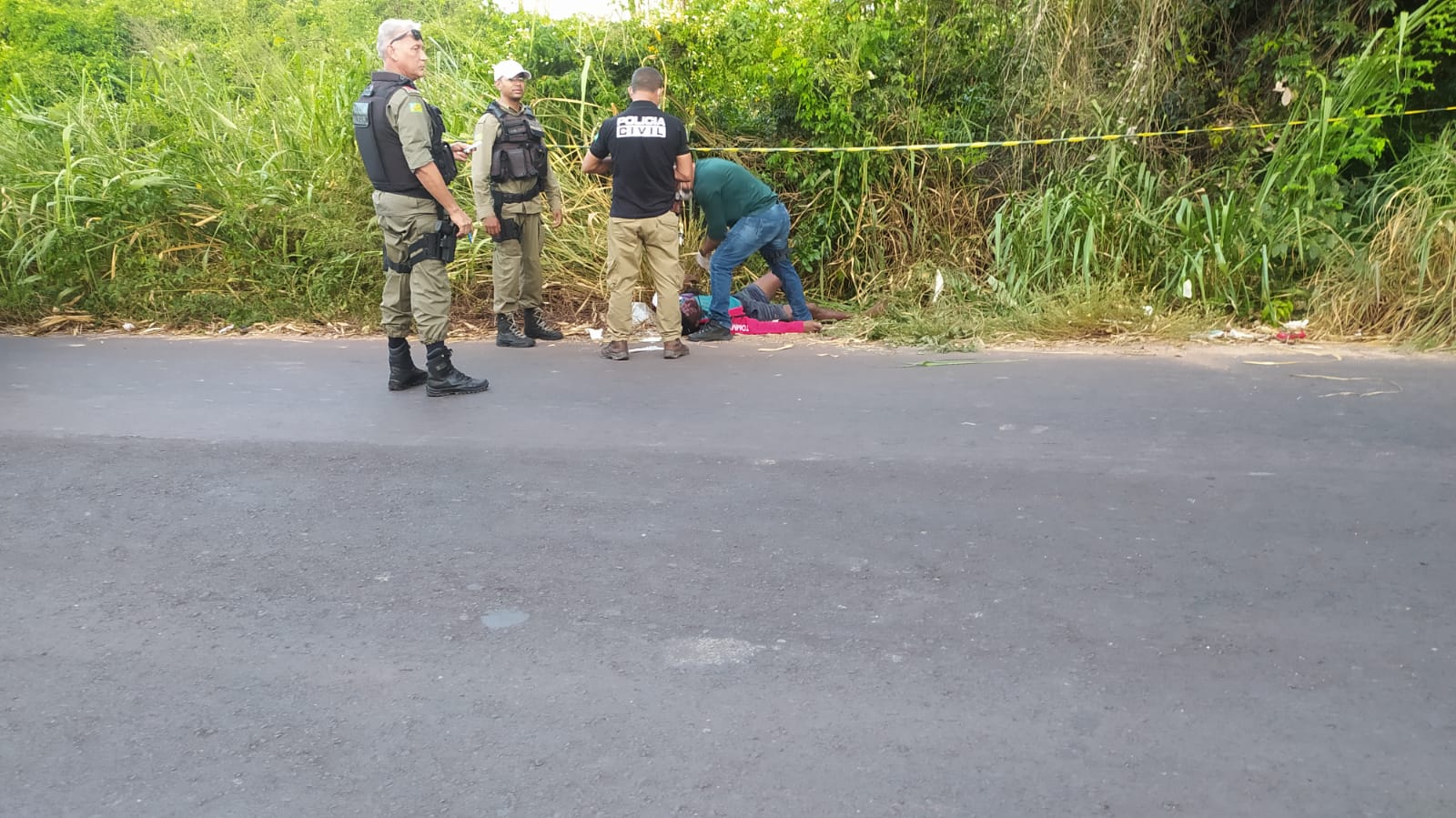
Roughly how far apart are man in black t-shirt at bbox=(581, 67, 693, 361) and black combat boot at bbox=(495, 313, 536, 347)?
871mm

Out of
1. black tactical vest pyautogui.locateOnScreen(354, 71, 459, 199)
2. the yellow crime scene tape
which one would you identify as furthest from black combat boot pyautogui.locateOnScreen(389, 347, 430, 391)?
the yellow crime scene tape

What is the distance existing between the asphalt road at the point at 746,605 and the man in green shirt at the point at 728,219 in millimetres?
2179

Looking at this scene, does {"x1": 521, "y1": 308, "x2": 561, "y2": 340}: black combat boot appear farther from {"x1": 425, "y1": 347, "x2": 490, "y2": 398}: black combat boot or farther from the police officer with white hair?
{"x1": 425, "y1": 347, "x2": 490, "y2": 398}: black combat boot

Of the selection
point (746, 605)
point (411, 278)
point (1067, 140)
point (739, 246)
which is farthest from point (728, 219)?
point (746, 605)

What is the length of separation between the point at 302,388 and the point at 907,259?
4.91m

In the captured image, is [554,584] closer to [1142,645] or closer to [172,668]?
[172,668]

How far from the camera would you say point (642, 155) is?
25.5ft

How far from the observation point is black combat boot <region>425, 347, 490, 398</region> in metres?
6.71

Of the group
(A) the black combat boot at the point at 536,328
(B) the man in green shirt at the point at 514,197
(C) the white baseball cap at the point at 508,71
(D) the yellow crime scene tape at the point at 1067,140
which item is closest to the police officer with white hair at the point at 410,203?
(B) the man in green shirt at the point at 514,197

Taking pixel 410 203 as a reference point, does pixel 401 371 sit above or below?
below

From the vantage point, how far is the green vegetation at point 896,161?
27.3 ft

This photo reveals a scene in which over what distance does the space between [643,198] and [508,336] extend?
1478 mm

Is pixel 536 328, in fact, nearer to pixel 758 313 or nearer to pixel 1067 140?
pixel 758 313

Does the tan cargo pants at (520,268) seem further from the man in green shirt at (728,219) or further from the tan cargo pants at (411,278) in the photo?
the tan cargo pants at (411,278)
